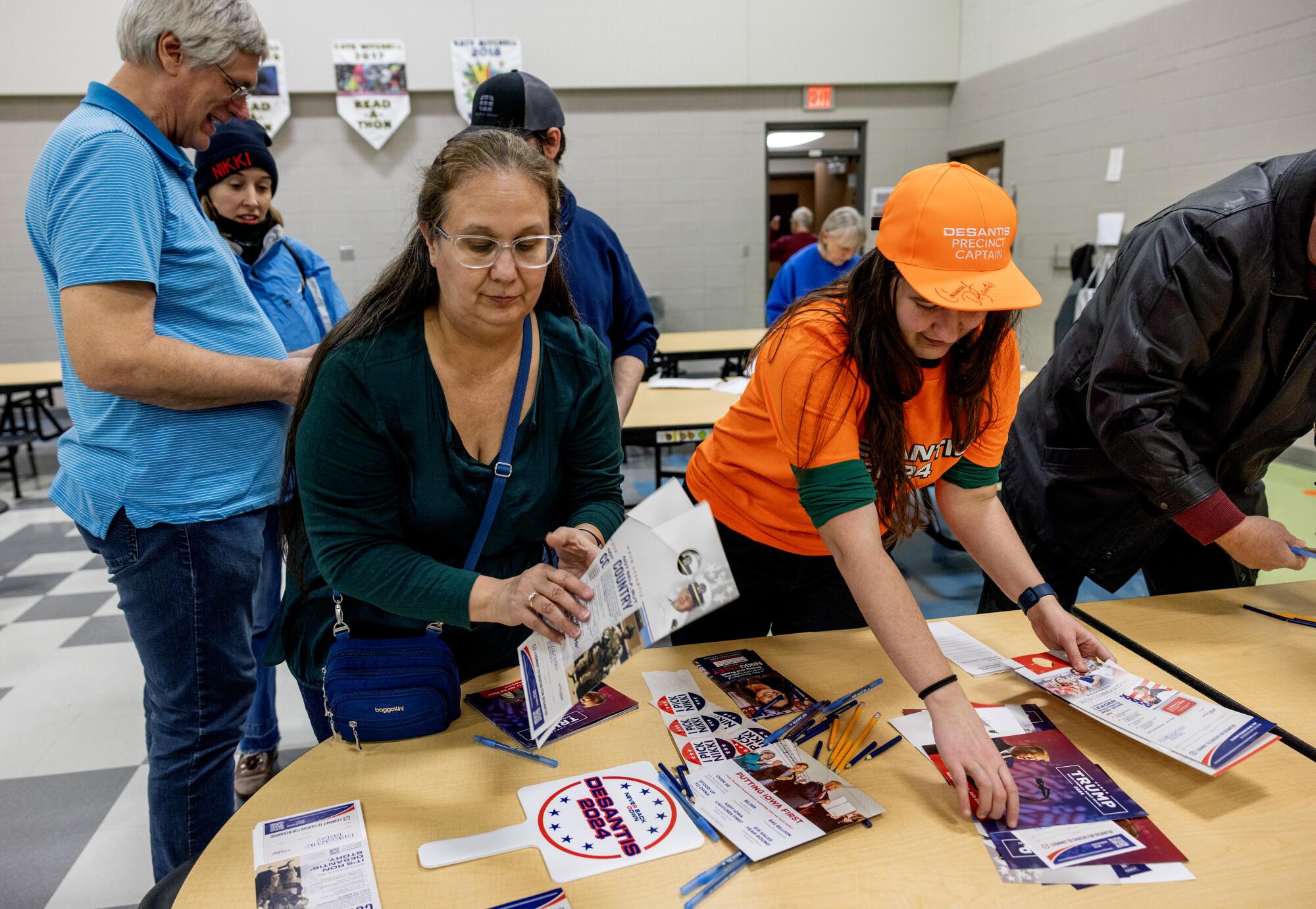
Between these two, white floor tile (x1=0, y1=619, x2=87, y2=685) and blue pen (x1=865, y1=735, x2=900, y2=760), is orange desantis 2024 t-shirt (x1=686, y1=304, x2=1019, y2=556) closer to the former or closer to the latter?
blue pen (x1=865, y1=735, x2=900, y2=760)

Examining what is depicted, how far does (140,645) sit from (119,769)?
123cm

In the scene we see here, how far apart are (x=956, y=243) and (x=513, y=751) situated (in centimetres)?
90

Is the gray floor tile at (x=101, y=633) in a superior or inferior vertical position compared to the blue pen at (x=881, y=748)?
inferior

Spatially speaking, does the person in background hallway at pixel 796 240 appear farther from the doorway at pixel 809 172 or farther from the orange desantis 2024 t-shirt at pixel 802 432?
the orange desantis 2024 t-shirt at pixel 802 432

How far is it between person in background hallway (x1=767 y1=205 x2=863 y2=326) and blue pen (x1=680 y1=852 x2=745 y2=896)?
3750mm

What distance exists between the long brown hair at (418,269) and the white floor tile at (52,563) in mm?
3302

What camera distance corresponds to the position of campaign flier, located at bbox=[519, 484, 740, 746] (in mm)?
818

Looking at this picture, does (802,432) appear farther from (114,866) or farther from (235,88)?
(114,866)

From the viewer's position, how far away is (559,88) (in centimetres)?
654

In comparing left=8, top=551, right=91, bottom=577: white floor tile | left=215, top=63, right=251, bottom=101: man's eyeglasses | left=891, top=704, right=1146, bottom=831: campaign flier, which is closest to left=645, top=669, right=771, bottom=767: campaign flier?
left=891, top=704, right=1146, bottom=831: campaign flier

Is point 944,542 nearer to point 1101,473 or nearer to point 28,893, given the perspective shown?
point 1101,473

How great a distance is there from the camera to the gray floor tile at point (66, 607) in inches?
124

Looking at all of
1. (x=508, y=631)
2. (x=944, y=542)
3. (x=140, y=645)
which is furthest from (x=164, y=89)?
(x=944, y=542)
